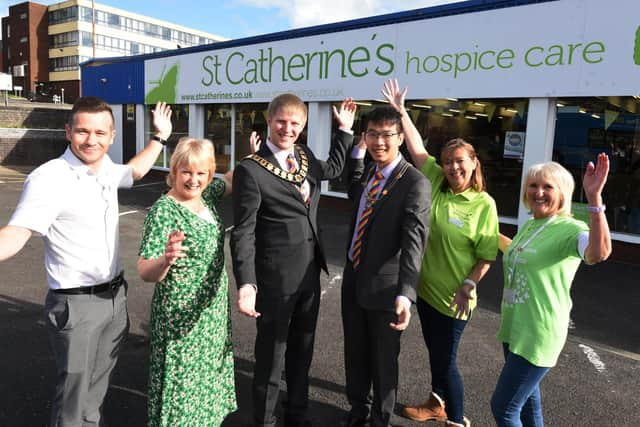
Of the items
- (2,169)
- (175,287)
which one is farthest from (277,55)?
(2,169)

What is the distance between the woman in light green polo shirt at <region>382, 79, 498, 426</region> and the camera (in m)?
2.75

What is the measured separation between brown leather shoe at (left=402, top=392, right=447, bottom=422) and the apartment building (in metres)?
58.8

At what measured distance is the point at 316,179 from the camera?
9.65ft

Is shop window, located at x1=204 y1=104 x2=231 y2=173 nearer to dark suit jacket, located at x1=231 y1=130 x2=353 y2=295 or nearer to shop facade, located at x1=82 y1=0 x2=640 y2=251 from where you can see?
shop facade, located at x1=82 y1=0 x2=640 y2=251

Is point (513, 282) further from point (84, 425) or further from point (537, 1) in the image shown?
point (537, 1)

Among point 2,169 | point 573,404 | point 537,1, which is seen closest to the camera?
point 573,404

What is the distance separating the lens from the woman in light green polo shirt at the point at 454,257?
275 cm

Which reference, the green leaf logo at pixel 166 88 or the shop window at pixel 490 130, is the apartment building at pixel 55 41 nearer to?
the green leaf logo at pixel 166 88

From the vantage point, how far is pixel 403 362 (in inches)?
156

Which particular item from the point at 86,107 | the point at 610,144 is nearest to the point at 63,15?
the point at 610,144

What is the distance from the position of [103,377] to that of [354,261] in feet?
4.92

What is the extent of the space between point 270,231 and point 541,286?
1430 millimetres

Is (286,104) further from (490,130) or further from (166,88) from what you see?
(166,88)

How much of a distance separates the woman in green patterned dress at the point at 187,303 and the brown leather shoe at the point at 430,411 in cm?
137
